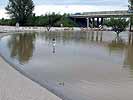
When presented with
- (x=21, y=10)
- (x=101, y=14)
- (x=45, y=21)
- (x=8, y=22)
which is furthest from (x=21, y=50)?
(x=101, y=14)

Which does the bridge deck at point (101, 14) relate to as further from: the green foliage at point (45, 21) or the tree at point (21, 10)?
the tree at point (21, 10)

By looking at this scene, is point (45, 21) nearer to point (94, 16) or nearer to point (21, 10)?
point (21, 10)

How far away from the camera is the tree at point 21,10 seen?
12419cm

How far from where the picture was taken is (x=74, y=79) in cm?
1644

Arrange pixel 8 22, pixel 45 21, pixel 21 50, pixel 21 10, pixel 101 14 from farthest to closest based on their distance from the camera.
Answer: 1. pixel 101 14
2. pixel 45 21
3. pixel 8 22
4. pixel 21 10
5. pixel 21 50

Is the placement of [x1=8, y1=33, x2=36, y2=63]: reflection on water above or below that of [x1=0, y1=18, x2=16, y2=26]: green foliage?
above

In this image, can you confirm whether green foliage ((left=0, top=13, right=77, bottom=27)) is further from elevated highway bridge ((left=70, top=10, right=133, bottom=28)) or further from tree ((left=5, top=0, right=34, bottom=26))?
elevated highway bridge ((left=70, top=10, right=133, bottom=28))

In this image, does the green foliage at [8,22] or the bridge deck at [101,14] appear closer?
the green foliage at [8,22]

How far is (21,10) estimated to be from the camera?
408 feet

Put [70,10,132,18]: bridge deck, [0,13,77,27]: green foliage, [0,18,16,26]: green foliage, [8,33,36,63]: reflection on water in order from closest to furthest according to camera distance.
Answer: [8,33,36,63]: reflection on water < [0,18,16,26]: green foliage < [0,13,77,27]: green foliage < [70,10,132,18]: bridge deck

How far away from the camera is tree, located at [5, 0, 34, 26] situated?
4889 inches

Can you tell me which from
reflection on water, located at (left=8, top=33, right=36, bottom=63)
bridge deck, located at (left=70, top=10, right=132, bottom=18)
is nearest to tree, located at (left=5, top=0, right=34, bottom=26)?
bridge deck, located at (left=70, top=10, right=132, bottom=18)

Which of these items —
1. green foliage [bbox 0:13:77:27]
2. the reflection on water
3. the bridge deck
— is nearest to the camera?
the reflection on water

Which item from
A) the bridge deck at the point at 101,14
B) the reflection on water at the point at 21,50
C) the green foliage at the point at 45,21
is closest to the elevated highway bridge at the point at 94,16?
the bridge deck at the point at 101,14
